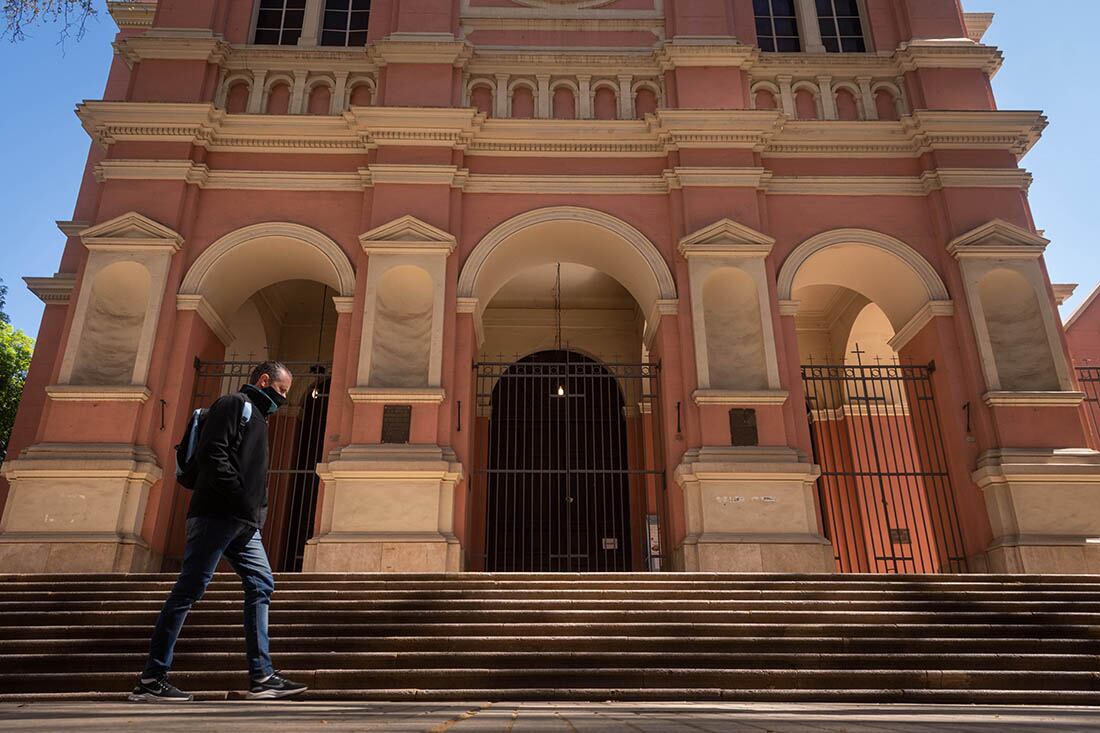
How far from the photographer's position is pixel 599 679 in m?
5.12

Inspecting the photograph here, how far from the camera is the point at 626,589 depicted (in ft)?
24.2

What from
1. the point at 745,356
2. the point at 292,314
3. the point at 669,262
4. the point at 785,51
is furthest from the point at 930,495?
the point at 292,314

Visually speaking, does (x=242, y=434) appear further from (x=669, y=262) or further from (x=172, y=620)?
(x=669, y=262)

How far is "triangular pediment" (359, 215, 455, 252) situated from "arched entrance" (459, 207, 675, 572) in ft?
1.77

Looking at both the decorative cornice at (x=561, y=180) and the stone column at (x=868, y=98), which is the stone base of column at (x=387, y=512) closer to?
the decorative cornice at (x=561, y=180)

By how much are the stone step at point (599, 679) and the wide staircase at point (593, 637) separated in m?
0.01

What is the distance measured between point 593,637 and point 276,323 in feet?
39.5

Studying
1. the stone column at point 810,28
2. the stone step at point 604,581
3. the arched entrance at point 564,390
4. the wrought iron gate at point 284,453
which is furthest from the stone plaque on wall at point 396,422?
the stone column at point 810,28

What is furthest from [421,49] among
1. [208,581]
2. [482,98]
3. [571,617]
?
[208,581]

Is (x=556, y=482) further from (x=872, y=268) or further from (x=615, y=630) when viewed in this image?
(x=615, y=630)

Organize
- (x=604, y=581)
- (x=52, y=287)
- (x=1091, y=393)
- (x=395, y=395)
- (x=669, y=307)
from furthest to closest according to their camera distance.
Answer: (x=1091, y=393)
(x=52, y=287)
(x=669, y=307)
(x=395, y=395)
(x=604, y=581)

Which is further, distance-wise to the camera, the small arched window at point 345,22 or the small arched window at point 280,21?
the small arched window at point 345,22

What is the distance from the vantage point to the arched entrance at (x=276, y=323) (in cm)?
1122

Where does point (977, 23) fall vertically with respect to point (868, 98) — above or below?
above
